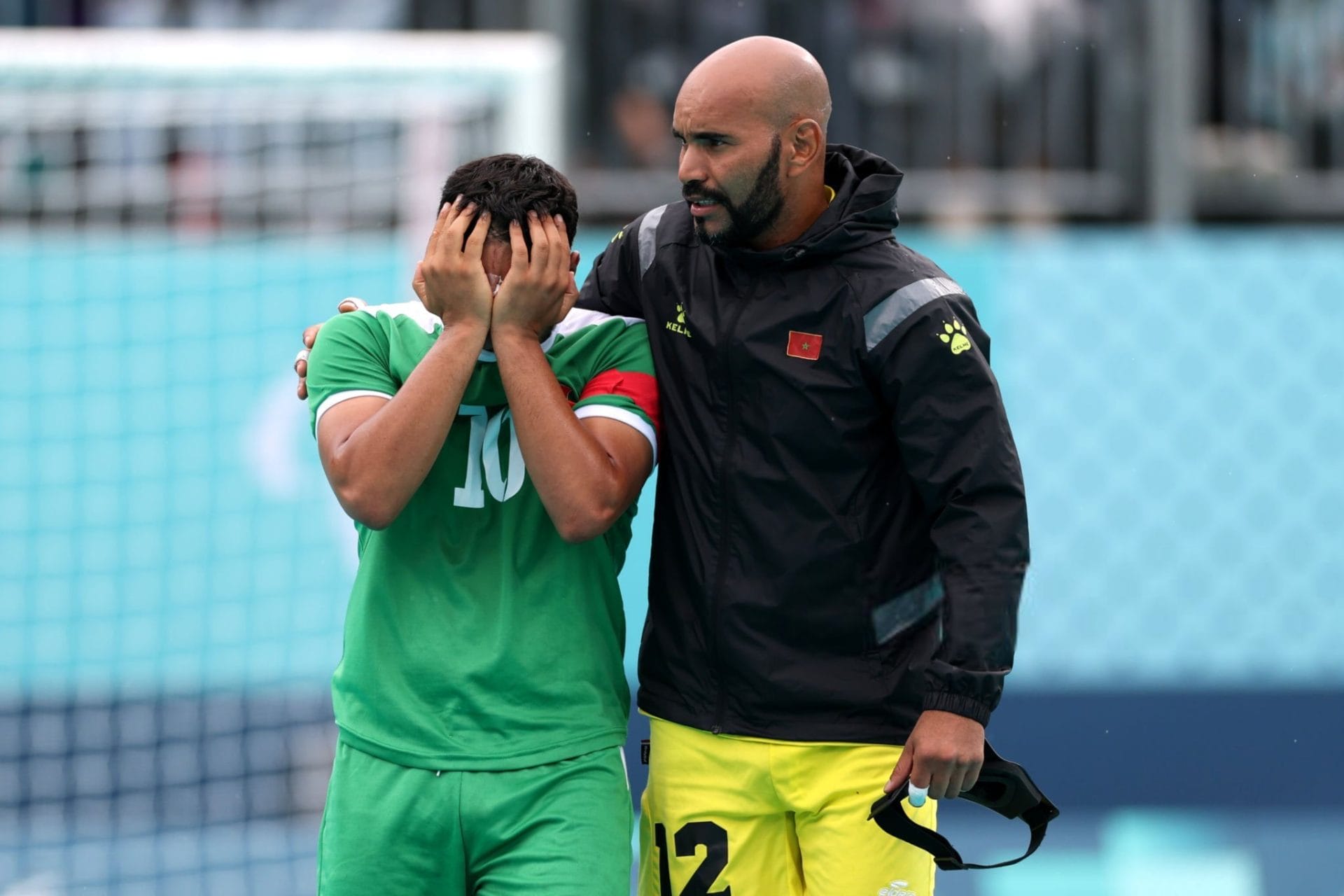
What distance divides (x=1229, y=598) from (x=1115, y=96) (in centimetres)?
242

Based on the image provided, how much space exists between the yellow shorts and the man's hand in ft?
0.54

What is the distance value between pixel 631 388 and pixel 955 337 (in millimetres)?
547

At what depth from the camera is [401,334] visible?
9.64 ft

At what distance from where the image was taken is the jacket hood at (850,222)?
2924 mm

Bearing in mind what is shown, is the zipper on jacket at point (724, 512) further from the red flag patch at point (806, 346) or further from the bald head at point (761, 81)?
the bald head at point (761, 81)

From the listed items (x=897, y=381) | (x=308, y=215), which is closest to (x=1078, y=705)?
(x=308, y=215)

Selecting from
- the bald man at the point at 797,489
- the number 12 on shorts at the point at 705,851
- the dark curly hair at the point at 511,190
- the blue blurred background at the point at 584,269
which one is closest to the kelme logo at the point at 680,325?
the bald man at the point at 797,489

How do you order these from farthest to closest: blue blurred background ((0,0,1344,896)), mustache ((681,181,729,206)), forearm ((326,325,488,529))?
blue blurred background ((0,0,1344,896)), mustache ((681,181,729,206)), forearm ((326,325,488,529))

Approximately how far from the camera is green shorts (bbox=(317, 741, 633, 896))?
278 centimetres

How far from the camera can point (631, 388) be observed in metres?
→ 2.95

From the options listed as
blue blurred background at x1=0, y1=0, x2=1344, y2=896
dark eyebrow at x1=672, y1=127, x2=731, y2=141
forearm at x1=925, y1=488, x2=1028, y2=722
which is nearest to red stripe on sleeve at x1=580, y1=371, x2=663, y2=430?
dark eyebrow at x1=672, y1=127, x2=731, y2=141

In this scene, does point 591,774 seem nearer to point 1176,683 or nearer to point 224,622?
point 224,622

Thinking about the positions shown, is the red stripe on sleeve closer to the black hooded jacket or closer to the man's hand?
the black hooded jacket

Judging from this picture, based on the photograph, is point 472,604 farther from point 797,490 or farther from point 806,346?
point 806,346
